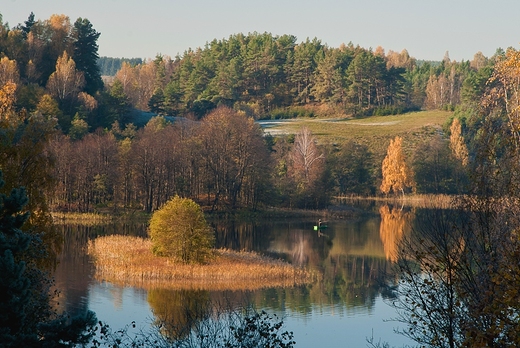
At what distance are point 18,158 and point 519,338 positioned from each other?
20.2 metres

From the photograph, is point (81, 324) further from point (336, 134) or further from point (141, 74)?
point (141, 74)

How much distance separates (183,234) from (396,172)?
49653 millimetres

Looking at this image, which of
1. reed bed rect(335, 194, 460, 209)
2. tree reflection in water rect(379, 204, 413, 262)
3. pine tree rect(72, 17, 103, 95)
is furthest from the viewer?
pine tree rect(72, 17, 103, 95)

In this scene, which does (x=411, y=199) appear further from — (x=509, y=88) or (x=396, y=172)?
(x=509, y=88)

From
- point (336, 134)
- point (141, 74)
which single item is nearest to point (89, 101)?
point (336, 134)

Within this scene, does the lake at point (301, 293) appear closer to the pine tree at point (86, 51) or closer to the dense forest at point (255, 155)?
the dense forest at point (255, 155)

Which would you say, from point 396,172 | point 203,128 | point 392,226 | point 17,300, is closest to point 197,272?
point 17,300

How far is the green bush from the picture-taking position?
36.1 m

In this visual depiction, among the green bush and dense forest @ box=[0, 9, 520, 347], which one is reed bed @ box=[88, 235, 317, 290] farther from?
dense forest @ box=[0, 9, 520, 347]

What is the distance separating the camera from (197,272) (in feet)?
112

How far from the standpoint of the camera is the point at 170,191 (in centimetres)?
6550

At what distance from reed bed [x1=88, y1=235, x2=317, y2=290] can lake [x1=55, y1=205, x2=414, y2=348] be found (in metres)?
0.99

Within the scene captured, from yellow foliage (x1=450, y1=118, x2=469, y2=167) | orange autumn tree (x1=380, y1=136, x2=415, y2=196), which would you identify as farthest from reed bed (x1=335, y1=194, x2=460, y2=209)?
yellow foliage (x1=450, y1=118, x2=469, y2=167)

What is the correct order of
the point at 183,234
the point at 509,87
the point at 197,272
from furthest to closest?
1. the point at 183,234
2. the point at 197,272
3. the point at 509,87
